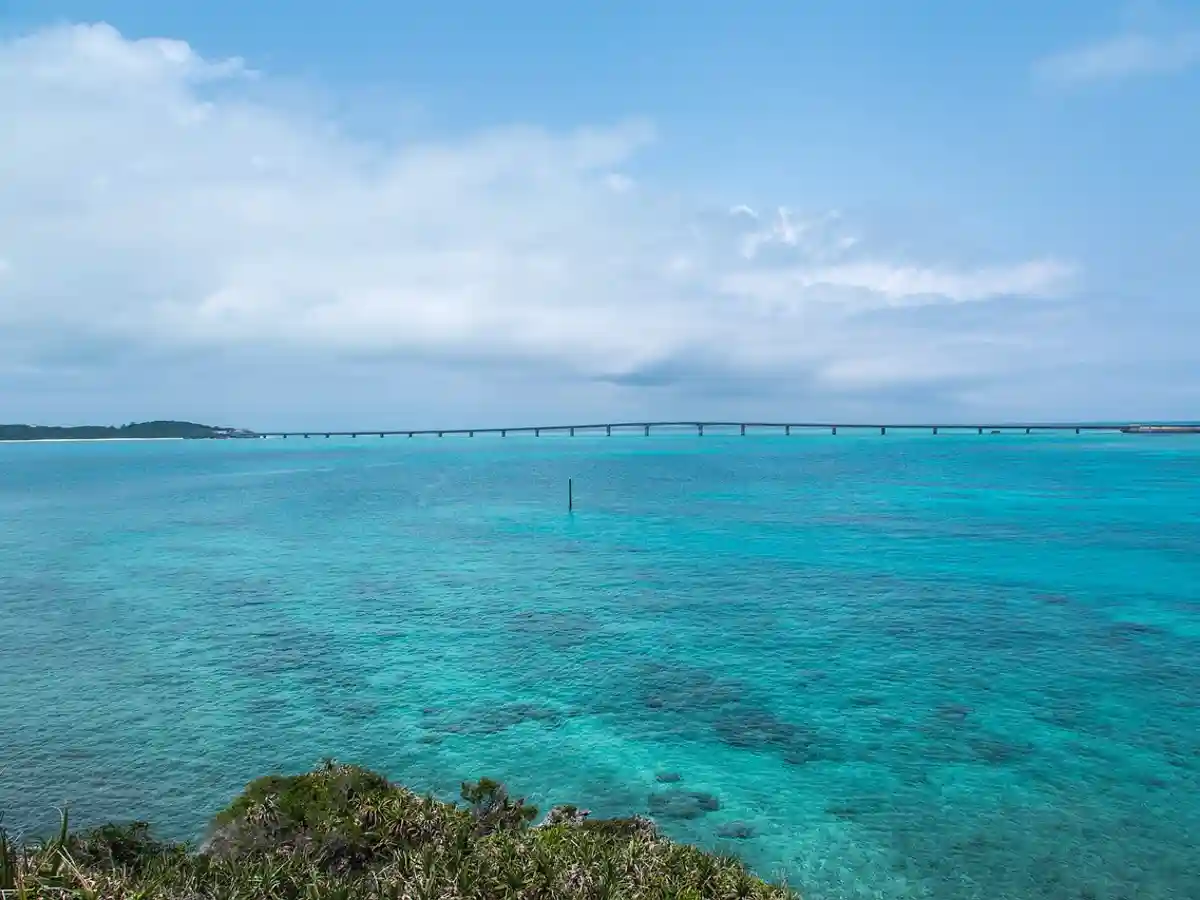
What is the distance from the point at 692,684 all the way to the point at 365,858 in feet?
66.3

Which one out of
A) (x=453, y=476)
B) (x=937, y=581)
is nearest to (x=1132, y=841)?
(x=937, y=581)

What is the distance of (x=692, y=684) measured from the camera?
32469mm

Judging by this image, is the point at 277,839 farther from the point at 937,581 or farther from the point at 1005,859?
the point at 937,581

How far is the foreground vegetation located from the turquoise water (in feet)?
20.6

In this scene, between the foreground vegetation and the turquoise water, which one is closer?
the foreground vegetation

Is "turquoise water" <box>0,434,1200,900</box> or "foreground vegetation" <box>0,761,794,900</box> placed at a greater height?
"foreground vegetation" <box>0,761,794,900</box>

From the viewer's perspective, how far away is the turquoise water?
21.2 meters

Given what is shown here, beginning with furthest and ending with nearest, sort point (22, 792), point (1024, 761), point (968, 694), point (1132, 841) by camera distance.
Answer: point (968, 694), point (1024, 761), point (22, 792), point (1132, 841)

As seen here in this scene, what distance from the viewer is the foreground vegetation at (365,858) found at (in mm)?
10664

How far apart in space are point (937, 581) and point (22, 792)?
5171 centimetres

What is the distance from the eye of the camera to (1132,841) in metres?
19.8

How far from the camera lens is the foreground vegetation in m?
10.7

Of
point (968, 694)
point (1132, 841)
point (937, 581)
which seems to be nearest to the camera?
point (1132, 841)

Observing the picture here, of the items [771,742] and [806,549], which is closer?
[771,742]
